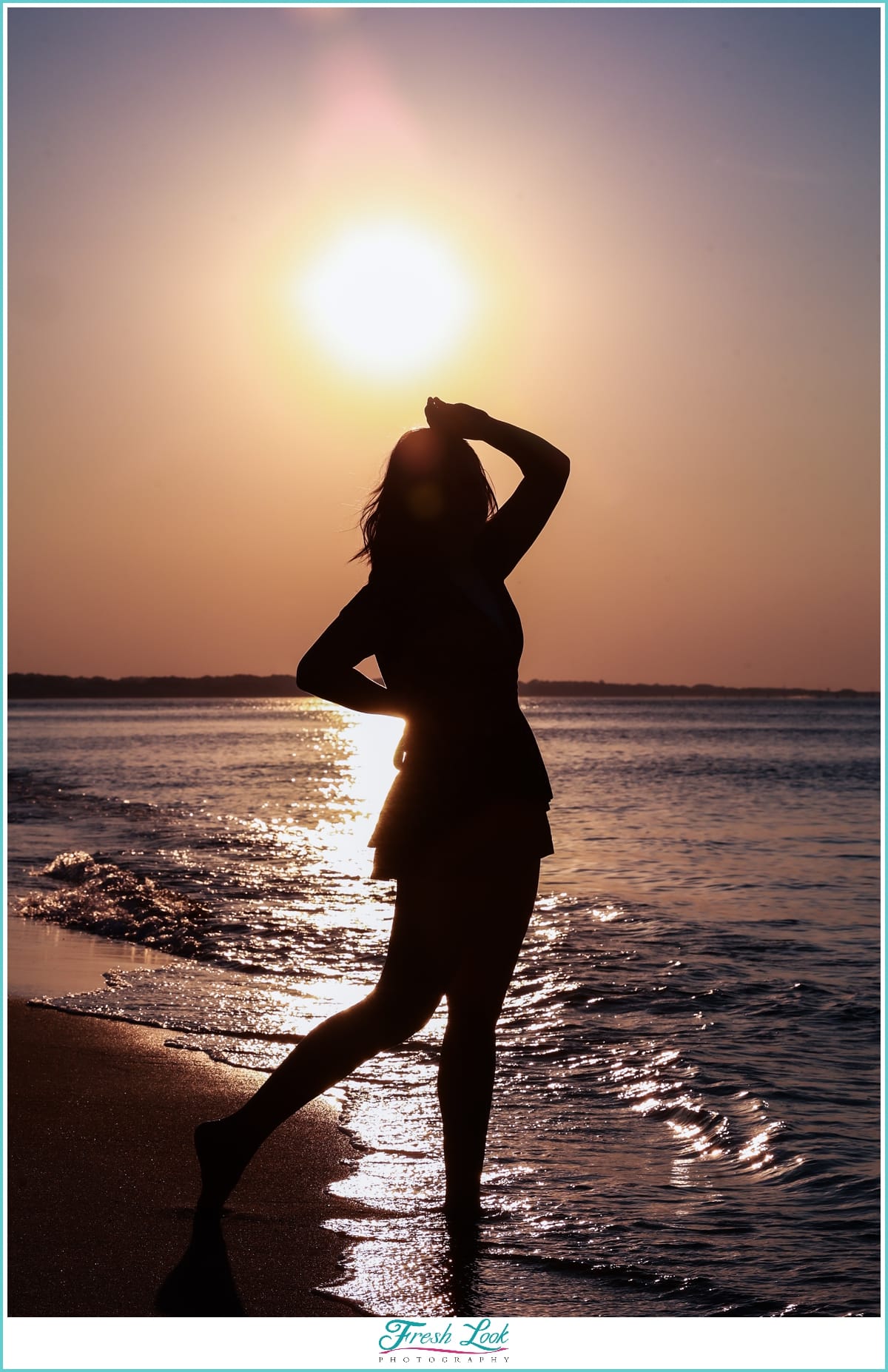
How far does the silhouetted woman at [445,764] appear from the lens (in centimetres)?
284

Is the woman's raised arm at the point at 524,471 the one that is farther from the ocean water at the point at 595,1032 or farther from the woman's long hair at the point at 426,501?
the ocean water at the point at 595,1032

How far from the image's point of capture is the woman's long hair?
9.84 ft

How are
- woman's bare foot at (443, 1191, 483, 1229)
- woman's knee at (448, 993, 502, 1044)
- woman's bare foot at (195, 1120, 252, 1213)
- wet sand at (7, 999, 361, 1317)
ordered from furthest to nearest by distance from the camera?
woman's bare foot at (443, 1191, 483, 1229)
woman's bare foot at (195, 1120, 252, 1213)
woman's knee at (448, 993, 502, 1044)
wet sand at (7, 999, 361, 1317)

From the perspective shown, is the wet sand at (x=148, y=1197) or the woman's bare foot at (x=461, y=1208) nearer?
the wet sand at (x=148, y=1197)

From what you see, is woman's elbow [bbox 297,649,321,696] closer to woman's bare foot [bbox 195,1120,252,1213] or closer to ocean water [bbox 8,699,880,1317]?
woman's bare foot [bbox 195,1120,252,1213]

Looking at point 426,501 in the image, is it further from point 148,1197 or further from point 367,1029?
point 148,1197

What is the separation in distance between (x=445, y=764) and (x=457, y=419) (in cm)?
85

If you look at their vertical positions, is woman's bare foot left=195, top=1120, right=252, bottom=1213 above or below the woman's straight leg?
below

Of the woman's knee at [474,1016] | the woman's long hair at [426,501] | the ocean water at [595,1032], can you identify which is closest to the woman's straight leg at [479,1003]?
the woman's knee at [474,1016]

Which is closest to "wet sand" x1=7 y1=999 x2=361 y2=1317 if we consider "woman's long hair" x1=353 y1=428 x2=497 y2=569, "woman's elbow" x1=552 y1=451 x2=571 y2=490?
"woman's long hair" x1=353 y1=428 x2=497 y2=569

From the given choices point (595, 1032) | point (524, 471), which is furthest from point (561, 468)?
point (595, 1032)

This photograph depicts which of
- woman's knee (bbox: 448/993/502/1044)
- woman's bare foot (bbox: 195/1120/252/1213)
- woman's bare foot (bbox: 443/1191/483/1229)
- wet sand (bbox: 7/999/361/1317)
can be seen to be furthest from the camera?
woman's bare foot (bbox: 443/1191/483/1229)

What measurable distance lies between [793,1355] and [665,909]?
699 cm

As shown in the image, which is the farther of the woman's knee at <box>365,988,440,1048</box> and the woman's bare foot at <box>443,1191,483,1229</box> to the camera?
the woman's bare foot at <box>443,1191,483,1229</box>
